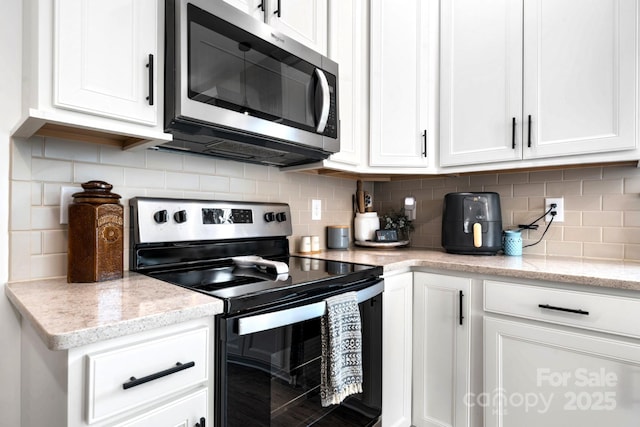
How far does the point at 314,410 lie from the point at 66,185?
1.14m

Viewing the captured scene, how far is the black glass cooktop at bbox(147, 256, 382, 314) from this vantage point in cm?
98

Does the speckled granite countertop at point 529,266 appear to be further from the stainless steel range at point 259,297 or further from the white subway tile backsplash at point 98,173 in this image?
the white subway tile backsplash at point 98,173

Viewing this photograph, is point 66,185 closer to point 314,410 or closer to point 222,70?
point 222,70

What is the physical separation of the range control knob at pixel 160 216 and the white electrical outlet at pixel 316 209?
92 cm

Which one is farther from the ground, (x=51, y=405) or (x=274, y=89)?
(x=274, y=89)

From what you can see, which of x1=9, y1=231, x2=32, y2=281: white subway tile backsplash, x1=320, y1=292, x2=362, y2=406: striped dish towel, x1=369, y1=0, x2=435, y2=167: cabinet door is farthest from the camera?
x1=369, y1=0, x2=435, y2=167: cabinet door

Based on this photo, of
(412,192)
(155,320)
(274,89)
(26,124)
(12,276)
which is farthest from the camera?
(412,192)

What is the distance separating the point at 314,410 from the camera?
119 centimetres

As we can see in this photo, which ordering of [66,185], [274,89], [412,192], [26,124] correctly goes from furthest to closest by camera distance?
[412,192] < [274,89] < [66,185] < [26,124]

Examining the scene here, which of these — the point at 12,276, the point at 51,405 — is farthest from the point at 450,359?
the point at 12,276

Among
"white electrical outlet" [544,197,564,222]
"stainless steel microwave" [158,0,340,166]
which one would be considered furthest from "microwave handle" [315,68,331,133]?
"white electrical outlet" [544,197,564,222]

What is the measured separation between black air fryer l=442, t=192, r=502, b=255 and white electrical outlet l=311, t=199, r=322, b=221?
2.46ft

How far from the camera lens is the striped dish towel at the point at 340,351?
1164 millimetres

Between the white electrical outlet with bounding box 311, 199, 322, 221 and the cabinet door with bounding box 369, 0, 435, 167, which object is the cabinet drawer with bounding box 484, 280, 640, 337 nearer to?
the cabinet door with bounding box 369, 0, 435, 167
